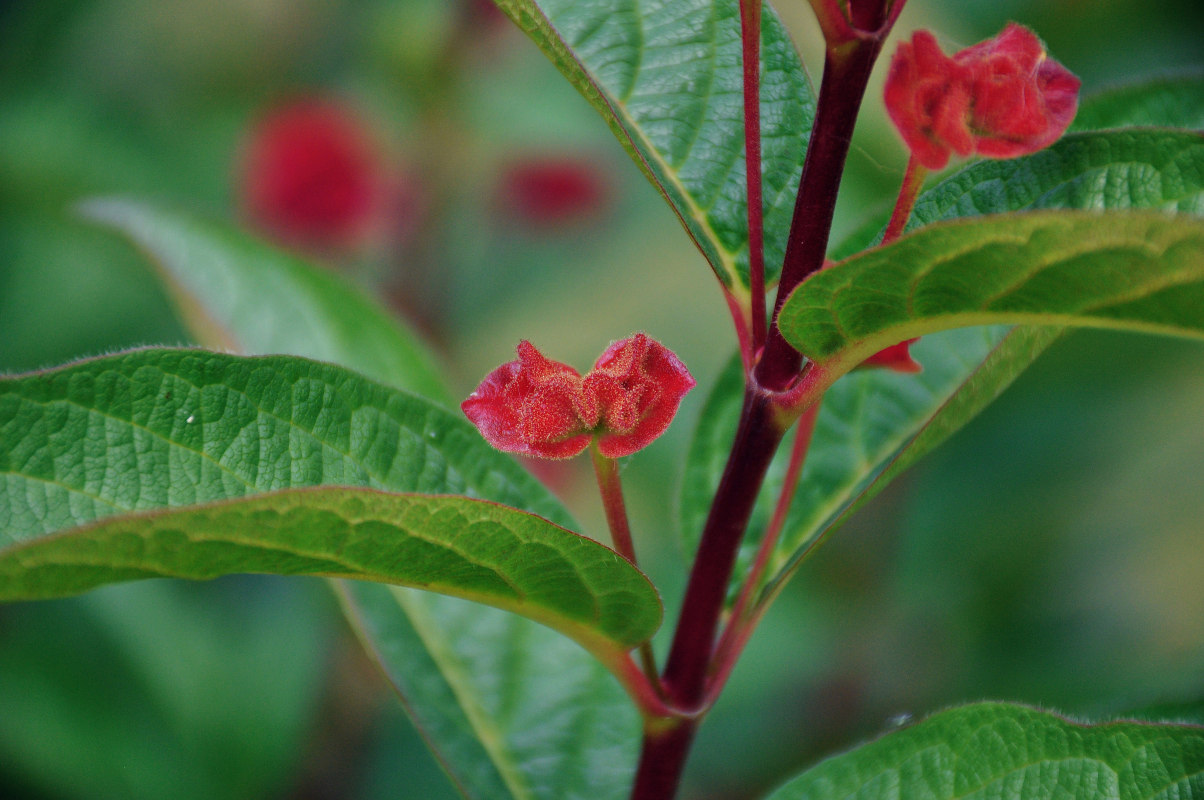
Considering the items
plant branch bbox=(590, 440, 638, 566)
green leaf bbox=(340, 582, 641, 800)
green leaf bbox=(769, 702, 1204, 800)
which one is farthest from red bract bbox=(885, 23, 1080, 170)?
green leaf bbox=(340, 582, 641, 800)

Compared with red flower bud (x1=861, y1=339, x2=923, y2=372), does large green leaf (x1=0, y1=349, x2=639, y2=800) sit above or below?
above

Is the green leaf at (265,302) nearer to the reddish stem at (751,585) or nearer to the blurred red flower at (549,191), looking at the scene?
the reddish stem at (751,585)

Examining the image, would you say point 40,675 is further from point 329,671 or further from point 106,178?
point 106,178

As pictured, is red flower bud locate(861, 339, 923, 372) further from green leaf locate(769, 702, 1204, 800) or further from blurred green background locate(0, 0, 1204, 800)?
blurred green background locate(0, 0, 1204, 800)

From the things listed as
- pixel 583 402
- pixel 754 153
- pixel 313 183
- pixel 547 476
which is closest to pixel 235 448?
pixel 583 402

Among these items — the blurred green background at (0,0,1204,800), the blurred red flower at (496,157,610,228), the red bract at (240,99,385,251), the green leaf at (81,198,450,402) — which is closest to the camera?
the green leaf at (81,198,450,402)

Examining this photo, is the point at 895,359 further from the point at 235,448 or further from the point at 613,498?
the point at 235,448
